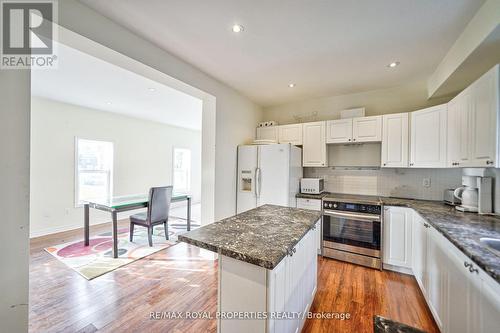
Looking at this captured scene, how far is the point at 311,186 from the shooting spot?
3.31 metres

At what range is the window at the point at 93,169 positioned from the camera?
442 centimetres

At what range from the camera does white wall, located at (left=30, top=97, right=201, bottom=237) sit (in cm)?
382

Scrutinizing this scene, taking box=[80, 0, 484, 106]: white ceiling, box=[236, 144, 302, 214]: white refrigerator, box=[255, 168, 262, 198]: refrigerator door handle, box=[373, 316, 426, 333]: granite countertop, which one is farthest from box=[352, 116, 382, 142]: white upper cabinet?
box=[373, 316, 426, 333]: granite countertop

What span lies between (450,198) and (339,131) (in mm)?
1607

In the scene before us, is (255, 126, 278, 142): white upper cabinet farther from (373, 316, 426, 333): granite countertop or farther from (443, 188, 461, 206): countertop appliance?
(373, 316, 426, 333): granite countertop

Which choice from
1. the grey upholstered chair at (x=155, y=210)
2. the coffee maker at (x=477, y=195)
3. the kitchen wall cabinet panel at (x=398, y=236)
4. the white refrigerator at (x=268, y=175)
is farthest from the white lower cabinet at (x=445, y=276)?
the grey upholstered chair at (x=155, y=210)

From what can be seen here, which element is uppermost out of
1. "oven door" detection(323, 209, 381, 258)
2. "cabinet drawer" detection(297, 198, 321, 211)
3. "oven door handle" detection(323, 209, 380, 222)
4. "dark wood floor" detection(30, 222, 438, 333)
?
"cabinet drawer" detection(297, 198, 321, 211)

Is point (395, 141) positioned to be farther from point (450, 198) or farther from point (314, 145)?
point (314, 145)

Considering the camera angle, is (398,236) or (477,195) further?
(398,236)

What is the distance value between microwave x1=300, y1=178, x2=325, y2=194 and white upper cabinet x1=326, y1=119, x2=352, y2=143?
2.28 ft

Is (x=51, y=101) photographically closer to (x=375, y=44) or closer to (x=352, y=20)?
(x=352, y=20)

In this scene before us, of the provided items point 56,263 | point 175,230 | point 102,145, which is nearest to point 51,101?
point 102,145

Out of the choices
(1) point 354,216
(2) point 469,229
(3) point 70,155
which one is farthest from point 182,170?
(2) point 469,229

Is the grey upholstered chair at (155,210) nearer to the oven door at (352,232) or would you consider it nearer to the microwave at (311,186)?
the microwave at (311,186)
